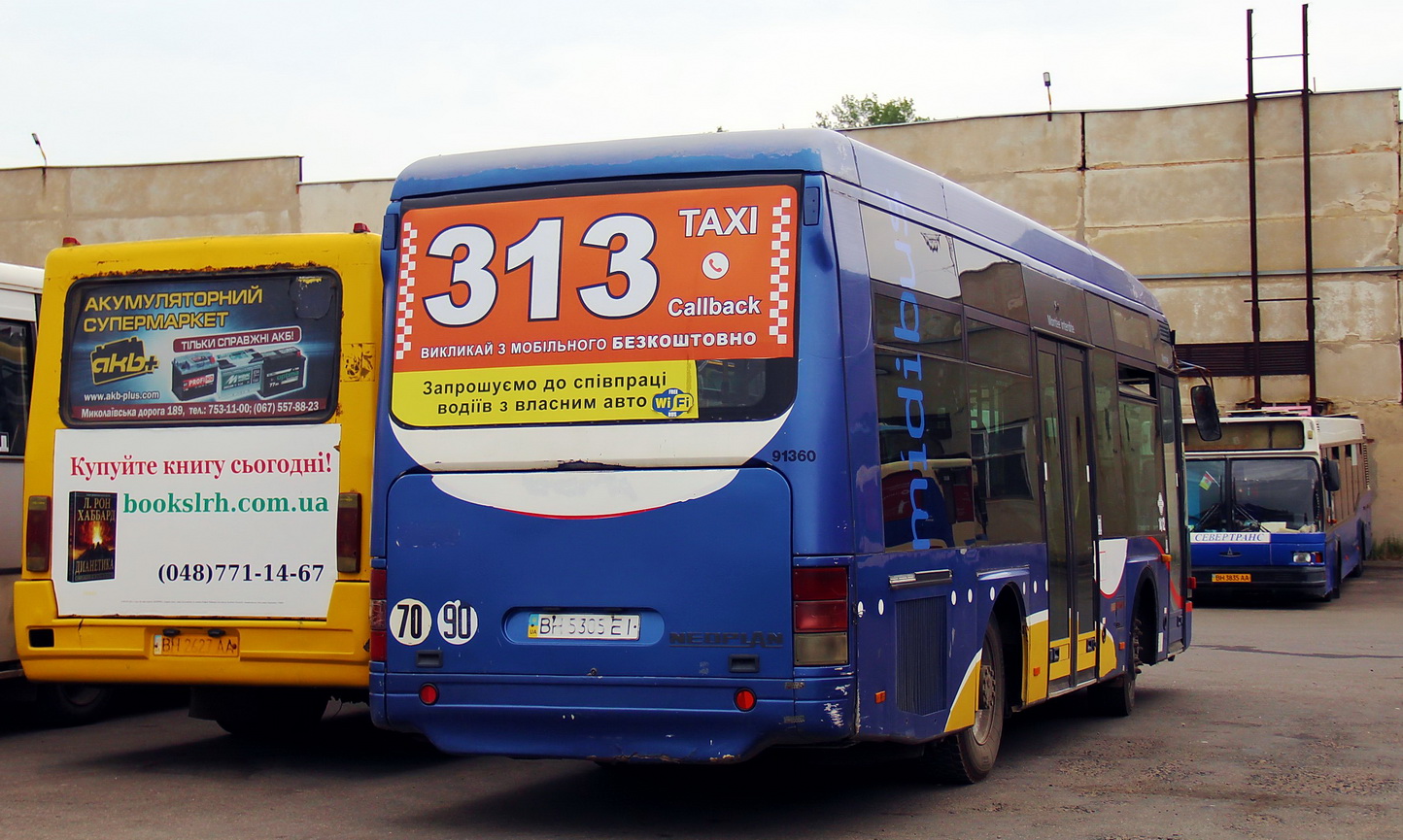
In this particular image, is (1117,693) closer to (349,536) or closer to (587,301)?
(349,536)

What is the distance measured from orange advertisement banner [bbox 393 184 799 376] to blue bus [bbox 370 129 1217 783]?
0.4 inches

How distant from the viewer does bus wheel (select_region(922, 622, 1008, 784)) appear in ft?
26.9

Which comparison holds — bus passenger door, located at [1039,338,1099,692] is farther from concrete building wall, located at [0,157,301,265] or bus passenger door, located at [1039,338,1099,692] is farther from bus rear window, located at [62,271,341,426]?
concrete building wall, located at [0,157,301,265]

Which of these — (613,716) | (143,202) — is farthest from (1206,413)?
(143,202)

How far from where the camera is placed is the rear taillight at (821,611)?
6.59 meters

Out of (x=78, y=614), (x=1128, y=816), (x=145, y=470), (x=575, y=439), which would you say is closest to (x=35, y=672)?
(x=78, y=614)

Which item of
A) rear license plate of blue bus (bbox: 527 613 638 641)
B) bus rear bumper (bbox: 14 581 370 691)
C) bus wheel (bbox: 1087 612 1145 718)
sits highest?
rear license plate of blue bus (bbox: 527 613 638 641)

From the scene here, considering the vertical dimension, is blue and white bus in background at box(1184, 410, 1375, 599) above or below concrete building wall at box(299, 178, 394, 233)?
below

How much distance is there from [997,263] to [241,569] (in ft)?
14.4

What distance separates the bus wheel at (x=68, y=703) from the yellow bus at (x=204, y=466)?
217cm

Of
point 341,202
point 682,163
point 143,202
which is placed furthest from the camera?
point 143,202

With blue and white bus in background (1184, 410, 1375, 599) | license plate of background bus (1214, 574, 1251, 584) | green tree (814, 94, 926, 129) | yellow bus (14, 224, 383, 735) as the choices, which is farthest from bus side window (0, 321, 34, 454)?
green tree (814, 94, 926, 129)

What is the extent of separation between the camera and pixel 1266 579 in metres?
23.0

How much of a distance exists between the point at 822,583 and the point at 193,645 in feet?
12.9
